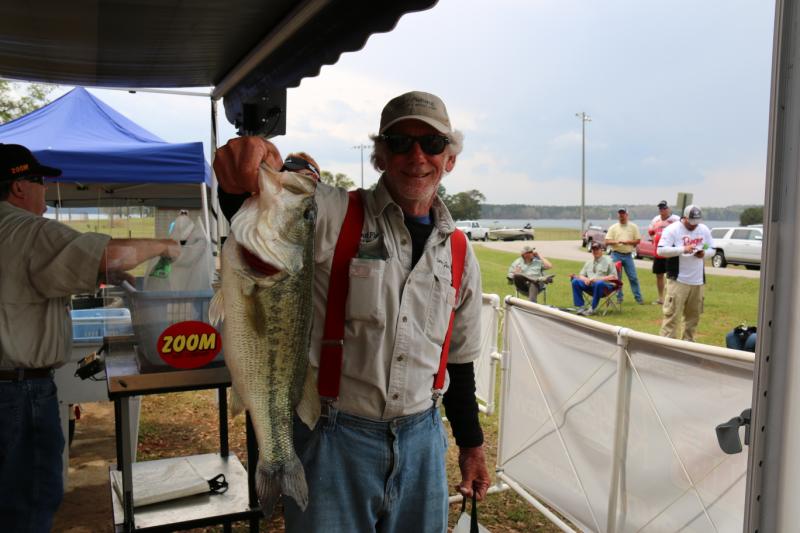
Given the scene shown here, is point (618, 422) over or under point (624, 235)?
under

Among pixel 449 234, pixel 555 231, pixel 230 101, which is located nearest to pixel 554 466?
pixel 449 234

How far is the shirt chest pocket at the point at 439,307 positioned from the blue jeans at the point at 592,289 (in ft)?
36.8

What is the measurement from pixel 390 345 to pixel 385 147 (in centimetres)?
→ 65

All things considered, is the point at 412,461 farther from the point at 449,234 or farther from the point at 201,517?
the point at 201,517

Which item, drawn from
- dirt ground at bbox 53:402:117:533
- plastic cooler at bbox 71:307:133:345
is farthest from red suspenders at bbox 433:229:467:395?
dirt ground at bbox 53:402:117:533

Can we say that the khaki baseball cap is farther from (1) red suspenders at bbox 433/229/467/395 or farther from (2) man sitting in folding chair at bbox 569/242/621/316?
(2) man sitting in folding chair at bbox 569/242/621/316

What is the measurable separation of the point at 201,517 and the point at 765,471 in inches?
100

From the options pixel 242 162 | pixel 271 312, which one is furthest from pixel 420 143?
pixel 271 312

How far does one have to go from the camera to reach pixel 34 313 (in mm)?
2936

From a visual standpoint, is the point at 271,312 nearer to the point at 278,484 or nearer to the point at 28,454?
the point at 278,484

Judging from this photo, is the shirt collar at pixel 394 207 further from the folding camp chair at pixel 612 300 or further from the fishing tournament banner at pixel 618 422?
the folding camp chair at pixel 612 300

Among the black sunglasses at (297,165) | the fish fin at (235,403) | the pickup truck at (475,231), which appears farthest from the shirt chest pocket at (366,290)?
the pickup truck at (475,231)

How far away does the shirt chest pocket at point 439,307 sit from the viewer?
80.0 inches

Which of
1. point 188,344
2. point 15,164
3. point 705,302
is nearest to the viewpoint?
point 188,344
